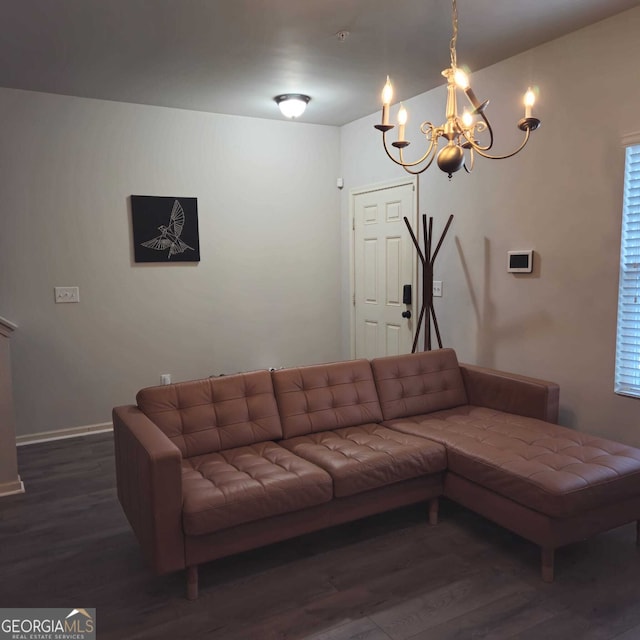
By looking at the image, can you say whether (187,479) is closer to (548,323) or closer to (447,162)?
(447,162)

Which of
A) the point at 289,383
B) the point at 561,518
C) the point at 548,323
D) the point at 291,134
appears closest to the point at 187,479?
the point at 289,383

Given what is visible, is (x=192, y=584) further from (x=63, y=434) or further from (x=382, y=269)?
(x=382, y=269)

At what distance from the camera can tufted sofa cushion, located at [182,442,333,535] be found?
2195 mm

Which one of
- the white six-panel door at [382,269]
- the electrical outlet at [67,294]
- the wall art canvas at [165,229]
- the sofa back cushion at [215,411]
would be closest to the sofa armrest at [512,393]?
the white six-panel door at [382,269]

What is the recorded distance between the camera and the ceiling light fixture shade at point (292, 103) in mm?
4332

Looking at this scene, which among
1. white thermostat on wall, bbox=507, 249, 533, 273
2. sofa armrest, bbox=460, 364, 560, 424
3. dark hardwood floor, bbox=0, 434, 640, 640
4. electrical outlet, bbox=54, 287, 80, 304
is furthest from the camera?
electrical outlet, bbox=54, 287, 80, 304

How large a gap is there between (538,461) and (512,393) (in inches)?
33.6

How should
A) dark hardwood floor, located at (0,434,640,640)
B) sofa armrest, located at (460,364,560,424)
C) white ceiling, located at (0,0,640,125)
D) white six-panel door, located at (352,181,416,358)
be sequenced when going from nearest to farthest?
1. dark hardwood floor, located at (0,434,640,640)
2. white ceiling, located at (0,0,640,125)
3. sofa armrest, located at (460,364,560,424)
4. white six-panel door, located at (352,181,416,358)

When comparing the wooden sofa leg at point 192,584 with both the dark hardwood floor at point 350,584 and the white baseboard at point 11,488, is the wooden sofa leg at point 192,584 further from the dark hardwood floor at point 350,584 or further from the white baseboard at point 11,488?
the white baseboard at point 11,488

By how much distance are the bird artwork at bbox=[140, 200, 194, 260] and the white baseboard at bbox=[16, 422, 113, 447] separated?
1.56 meters

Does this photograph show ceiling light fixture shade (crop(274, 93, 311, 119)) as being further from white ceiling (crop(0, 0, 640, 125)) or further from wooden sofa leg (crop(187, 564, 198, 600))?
wooden sofa leg (crop(187, 564, 198, 600))

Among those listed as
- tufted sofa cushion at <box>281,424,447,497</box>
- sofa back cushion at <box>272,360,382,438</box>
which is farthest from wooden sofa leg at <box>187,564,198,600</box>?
sofa back cushion at <box>272,360,382,438</box>

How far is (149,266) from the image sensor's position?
4691mm

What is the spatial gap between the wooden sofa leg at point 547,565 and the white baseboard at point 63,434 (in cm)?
355
